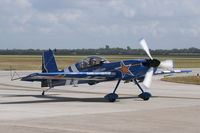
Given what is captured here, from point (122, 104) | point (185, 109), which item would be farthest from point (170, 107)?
point (122, 104)

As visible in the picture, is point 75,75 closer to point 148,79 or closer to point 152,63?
point 148,79

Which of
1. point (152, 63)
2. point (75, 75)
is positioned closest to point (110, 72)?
point (75, 75)

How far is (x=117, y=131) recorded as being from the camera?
13.4m

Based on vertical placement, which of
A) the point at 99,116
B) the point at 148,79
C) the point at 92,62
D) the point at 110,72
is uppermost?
the point at 92,62

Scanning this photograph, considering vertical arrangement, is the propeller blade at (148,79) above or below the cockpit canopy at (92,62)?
below

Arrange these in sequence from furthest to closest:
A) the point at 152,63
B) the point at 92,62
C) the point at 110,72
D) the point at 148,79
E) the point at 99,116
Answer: the point at 92,62
the point at 110,72
the point at 152,63
the point at 148,79
the point at 99,116

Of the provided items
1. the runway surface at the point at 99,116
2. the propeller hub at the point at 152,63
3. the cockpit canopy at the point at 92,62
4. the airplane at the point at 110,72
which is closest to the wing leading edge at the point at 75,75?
the airplane at the point at 110,72

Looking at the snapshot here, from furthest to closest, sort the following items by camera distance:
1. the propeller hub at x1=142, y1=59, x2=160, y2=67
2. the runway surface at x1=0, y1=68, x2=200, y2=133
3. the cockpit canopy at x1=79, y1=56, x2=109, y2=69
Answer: the cockpit canopy at x1=79, y1=56, x2=109, y2=69 < the propeller hub at x1=142, y1=59, x2=160, y2=67 < the runway surface at x1=0, y1=68, x2=200, y2=133

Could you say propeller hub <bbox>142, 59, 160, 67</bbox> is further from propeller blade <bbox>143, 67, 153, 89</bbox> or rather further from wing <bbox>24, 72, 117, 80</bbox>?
wing <bbox>24, 72, 117, 80</bbox>

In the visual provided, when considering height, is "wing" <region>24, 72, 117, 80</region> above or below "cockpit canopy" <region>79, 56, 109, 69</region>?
below

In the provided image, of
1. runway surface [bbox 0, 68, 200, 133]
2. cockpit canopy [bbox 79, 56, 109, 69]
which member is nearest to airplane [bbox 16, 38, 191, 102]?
cockpit canopy [bbox 79, 56, 109, 69]

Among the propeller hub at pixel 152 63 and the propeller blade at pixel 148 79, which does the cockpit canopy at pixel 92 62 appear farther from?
the propeller blade at pixel 148 79

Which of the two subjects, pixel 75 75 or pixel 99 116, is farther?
pixel 75 75

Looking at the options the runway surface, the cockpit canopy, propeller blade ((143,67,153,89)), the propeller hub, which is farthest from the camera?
the cockpit canopy
